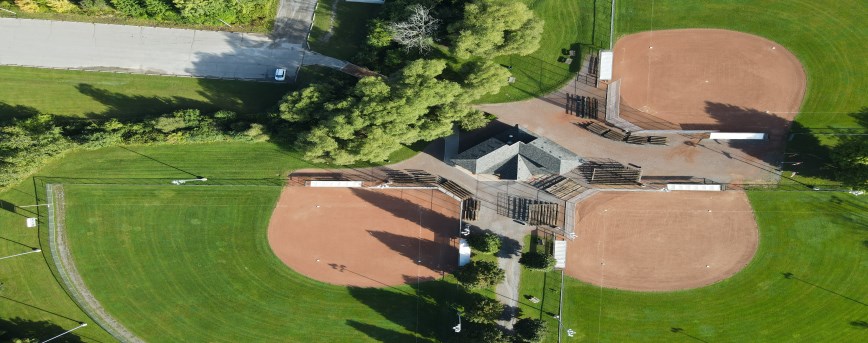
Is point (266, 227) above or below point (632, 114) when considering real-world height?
below

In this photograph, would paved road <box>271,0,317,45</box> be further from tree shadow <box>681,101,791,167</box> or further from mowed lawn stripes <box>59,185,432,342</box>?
tree shadow <box>681,101,791,167</box>

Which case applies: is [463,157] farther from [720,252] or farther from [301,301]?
[720,252]

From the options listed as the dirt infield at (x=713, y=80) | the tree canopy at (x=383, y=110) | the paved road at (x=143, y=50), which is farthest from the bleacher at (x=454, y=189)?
the paved road at (x=143, y=50)

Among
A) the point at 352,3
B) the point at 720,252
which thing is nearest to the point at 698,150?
the point at 720,252

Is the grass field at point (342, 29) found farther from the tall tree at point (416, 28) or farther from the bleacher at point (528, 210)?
the bleacher at point (528, 210)

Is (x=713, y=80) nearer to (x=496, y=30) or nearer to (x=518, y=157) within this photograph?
(x=518, y=157)

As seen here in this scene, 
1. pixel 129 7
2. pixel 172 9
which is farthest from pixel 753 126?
pixel 129 7

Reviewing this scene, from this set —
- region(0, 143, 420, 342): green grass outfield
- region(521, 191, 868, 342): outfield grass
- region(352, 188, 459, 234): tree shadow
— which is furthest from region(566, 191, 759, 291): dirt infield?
region(0, 143, 420, 342): green grass outfield
